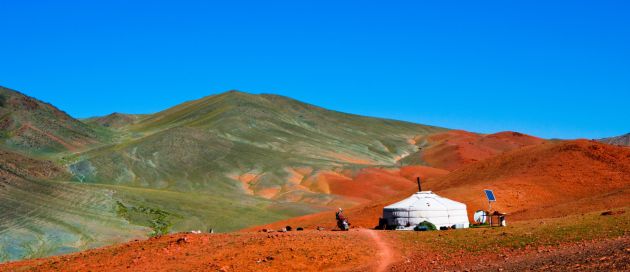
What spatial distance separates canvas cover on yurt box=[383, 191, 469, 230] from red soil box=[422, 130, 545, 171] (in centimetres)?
8557

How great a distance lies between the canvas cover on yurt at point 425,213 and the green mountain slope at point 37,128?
74.6 metres

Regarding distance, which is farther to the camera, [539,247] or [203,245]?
[203,245]

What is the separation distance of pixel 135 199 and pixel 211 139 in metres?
49.7

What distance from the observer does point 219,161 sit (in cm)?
10544

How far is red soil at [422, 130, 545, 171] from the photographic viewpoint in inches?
5039

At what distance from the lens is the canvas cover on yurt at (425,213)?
35.8 meters

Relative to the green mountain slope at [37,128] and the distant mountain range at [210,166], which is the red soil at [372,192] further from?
the green mountain slope at [37,128]

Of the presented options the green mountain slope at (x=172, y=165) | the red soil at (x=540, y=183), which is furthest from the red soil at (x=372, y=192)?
the green mountain slope at (x=172, y=165)

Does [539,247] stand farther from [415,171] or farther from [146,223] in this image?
[415,171]

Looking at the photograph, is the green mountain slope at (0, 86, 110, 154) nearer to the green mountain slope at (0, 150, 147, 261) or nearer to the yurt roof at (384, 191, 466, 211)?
the green mountain slope at (0, 150, 147, 261)

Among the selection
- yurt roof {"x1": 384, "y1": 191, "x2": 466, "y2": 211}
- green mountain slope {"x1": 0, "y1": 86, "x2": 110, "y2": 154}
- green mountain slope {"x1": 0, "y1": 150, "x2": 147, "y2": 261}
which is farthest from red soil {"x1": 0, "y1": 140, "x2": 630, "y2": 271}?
green mountain slope {"x1": 0, "y1": 86, "x2": 110, "y2": 154}

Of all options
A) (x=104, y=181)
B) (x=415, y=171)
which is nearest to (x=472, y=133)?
(x=415, y=171)

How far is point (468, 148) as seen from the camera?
13750 cm

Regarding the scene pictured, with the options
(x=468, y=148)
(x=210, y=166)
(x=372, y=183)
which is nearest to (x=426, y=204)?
(x=372, y=183)
